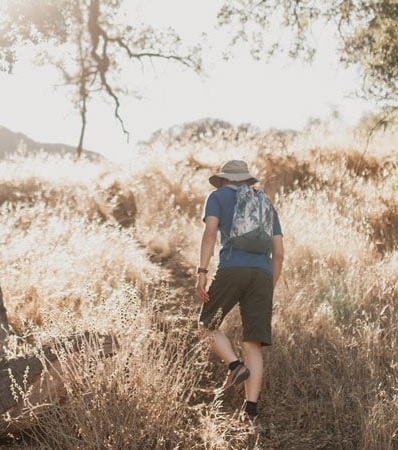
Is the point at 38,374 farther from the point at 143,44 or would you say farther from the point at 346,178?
the point at 143,44

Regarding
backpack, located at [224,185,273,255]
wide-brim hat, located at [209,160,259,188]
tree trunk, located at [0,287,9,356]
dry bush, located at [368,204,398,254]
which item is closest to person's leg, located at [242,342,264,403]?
backpack, located at [224,185,273,255]

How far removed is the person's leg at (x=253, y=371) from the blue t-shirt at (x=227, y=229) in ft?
2.00

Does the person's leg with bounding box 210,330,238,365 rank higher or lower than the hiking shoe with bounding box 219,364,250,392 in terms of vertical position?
higher

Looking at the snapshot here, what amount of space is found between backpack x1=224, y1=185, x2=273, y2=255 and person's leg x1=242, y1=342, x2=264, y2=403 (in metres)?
0.75

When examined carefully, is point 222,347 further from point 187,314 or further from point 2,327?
point 187,314

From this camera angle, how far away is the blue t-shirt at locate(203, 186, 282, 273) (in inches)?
184

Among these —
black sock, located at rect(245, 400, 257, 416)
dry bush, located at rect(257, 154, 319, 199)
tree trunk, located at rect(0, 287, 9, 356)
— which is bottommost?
black sock, located at rect(245, 400, 257, 416)

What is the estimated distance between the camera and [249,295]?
185 inches

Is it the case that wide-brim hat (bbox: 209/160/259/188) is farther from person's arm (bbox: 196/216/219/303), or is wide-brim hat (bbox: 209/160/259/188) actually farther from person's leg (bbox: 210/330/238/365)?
person's leg (bbox: 210/330/238/365)

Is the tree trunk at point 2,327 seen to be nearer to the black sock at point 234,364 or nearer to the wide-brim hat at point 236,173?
the black sock at point 234,364

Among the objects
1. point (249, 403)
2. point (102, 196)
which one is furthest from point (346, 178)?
point (249, 403)

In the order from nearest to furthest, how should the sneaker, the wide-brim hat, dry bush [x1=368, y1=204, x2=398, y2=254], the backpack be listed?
the sneaker → the backpack → the wide-brim hat → dry bush [x1=368, y1=204, x2=398, y2=254]

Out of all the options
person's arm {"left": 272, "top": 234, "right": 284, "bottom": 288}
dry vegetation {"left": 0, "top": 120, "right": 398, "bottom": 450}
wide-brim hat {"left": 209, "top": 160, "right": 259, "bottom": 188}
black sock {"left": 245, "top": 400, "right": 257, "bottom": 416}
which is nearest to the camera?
dry vegetation {"left": 0, "top": 120, "right": 398, "bottom": 450}

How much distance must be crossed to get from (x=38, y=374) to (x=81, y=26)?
580 inches
